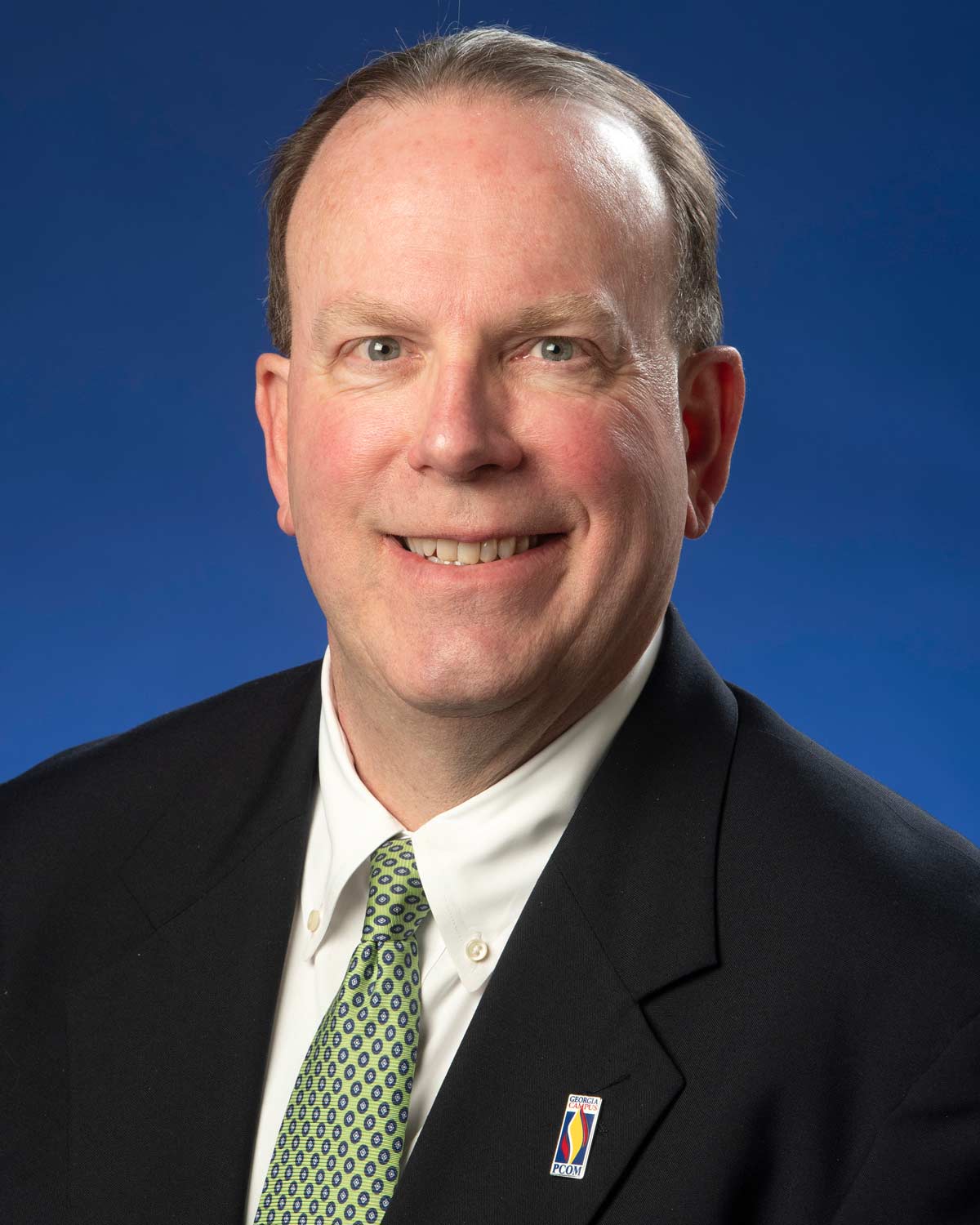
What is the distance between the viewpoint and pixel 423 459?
241 cm

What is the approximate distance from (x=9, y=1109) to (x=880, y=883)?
1.62m

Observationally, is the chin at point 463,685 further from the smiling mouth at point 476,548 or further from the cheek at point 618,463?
the cheek at point 618,463

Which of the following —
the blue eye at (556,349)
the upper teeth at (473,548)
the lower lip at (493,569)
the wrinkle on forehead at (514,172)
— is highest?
the wrinkle on forehead at (514,172)

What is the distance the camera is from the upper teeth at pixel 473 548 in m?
2.52

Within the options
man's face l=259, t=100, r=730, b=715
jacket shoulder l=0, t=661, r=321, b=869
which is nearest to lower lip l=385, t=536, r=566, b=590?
man's face l=259, t=100, r=730, b=715

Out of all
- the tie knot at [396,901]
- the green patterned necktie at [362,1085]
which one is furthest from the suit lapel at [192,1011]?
the tie knot at [396,901]

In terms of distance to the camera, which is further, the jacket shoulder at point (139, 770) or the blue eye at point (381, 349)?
the jacket shoulder at point (139, 770)

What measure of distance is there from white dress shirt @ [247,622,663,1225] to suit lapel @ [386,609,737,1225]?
0.24 feet

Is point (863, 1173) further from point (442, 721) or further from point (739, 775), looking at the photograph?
point (442, 721)

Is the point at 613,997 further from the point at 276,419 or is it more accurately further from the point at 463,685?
the point at 276,419

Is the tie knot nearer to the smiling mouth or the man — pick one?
the man

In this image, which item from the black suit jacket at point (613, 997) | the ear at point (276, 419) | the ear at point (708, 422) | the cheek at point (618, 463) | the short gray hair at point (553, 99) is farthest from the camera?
the ear at point (276, 419)

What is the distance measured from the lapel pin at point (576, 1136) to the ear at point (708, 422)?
3.56 ft

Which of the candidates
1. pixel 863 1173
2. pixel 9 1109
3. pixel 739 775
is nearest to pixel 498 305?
pixel 739 775
